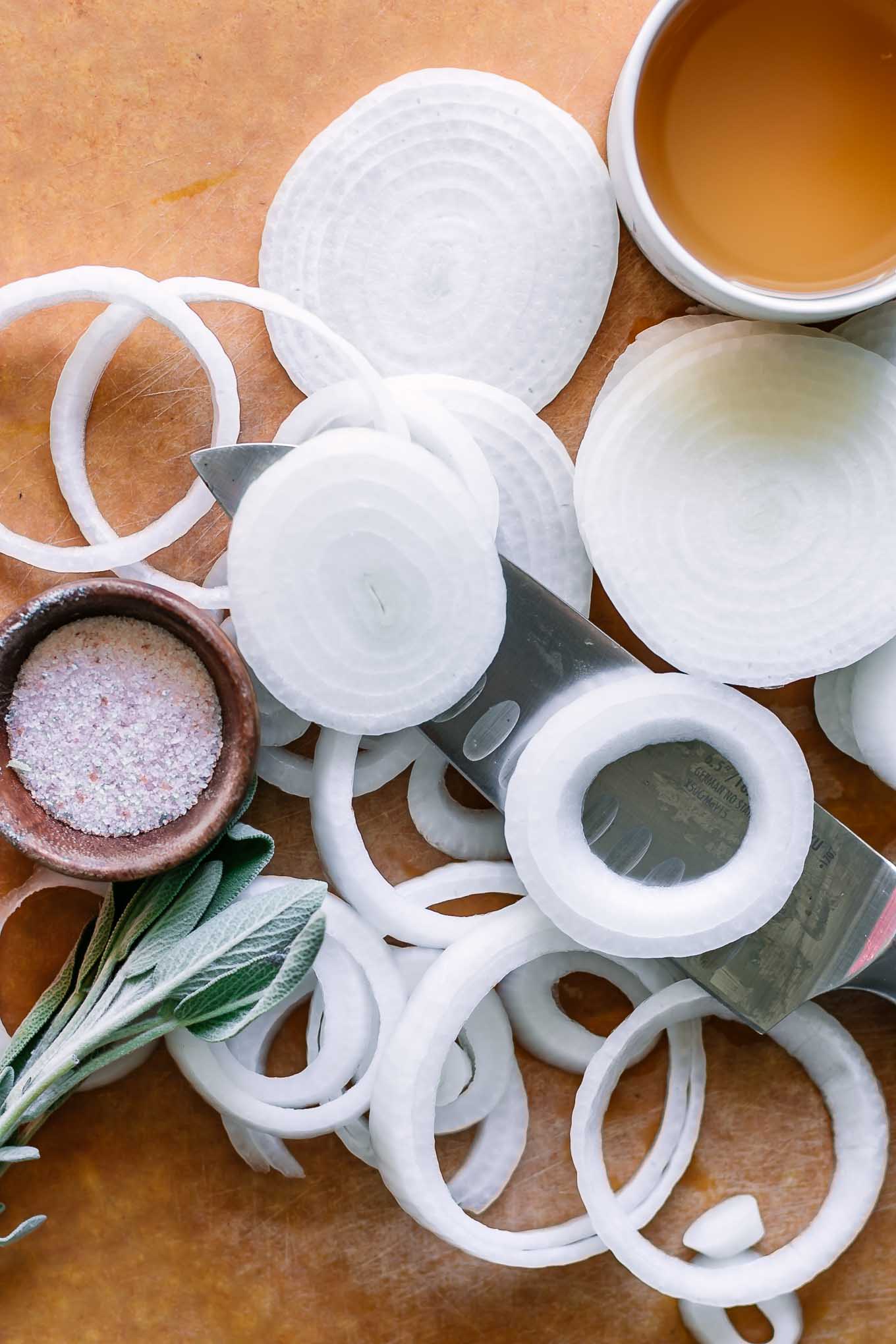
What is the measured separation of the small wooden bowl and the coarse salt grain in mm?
11

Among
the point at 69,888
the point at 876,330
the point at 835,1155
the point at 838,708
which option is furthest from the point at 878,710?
the point at 69,888

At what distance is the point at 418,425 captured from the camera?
3.22 feet

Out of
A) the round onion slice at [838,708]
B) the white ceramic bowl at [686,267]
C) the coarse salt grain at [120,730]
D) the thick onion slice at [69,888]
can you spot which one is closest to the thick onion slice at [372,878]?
the coarse salt grain at [120,730]

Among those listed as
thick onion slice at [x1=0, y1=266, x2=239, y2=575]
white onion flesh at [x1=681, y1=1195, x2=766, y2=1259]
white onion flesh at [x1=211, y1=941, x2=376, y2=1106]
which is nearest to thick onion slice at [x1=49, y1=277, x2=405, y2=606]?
thick onion slice at [x1=0, y1=266, x2=239, y2=575]

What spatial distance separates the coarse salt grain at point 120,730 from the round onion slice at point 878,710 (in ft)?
2.09

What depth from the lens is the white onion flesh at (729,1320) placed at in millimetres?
1096

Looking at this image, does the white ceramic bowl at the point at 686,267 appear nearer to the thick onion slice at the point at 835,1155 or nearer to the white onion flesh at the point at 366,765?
the white onion flesh at the point at 366,765

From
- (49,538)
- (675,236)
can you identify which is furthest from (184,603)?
(675,236)

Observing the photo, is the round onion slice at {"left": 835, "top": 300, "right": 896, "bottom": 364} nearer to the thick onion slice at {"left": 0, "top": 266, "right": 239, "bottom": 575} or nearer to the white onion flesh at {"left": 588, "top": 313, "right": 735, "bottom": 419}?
the white onion flesh at {"left": 588, "top": 313, "right": 735, "bottom": 419}

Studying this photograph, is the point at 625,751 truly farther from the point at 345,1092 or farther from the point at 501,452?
the point at 345,1092

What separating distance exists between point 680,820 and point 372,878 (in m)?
0.32

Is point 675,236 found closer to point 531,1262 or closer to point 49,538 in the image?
point 49,538

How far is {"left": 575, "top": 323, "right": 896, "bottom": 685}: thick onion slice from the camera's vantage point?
39.0 inches

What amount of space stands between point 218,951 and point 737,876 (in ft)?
1.63
